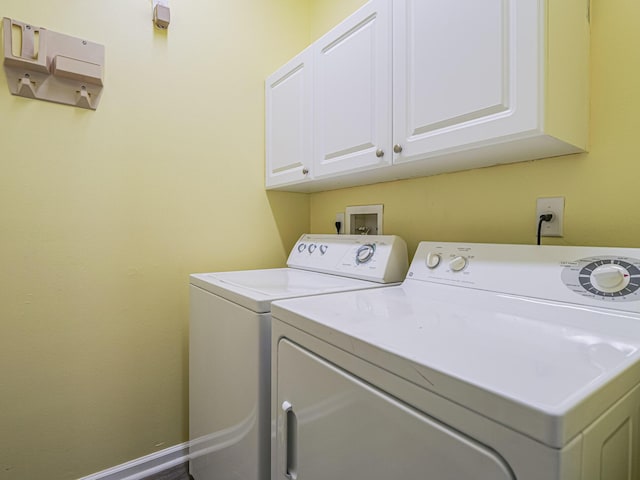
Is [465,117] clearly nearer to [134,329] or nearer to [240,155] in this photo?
[240,155]

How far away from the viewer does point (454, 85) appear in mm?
960

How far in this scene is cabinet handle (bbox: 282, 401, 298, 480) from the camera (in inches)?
32.5

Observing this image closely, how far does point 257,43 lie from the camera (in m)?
1.84

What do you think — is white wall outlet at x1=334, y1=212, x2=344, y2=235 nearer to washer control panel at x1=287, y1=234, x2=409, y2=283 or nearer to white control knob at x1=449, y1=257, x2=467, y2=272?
washer control panel at x1=287, y1=234, x2=409, y2=283

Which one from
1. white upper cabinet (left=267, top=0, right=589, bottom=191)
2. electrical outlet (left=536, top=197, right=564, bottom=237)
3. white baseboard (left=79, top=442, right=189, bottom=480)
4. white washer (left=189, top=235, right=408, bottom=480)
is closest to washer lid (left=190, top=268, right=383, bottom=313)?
white washer (left=189, top=235, right=408, bottom=480)

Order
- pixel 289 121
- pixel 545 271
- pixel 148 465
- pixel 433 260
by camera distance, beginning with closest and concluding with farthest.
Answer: pixel 545 271 < pixel 433 260 < pixel 148 465 < pixel 289 121

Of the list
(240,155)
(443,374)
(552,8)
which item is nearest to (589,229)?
(552,8)

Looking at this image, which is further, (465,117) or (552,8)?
(465,117)

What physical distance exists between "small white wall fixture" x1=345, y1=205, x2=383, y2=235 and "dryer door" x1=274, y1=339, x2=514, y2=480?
3.04 feet

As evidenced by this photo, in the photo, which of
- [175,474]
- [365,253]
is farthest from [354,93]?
[175,474]

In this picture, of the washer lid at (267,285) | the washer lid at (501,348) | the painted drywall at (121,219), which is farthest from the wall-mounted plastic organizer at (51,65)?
the washer lid at (501,348)

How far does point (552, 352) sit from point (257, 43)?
6.36 ft

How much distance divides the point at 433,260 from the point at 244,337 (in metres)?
0.68

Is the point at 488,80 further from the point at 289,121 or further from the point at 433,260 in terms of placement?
the point at 289,121
